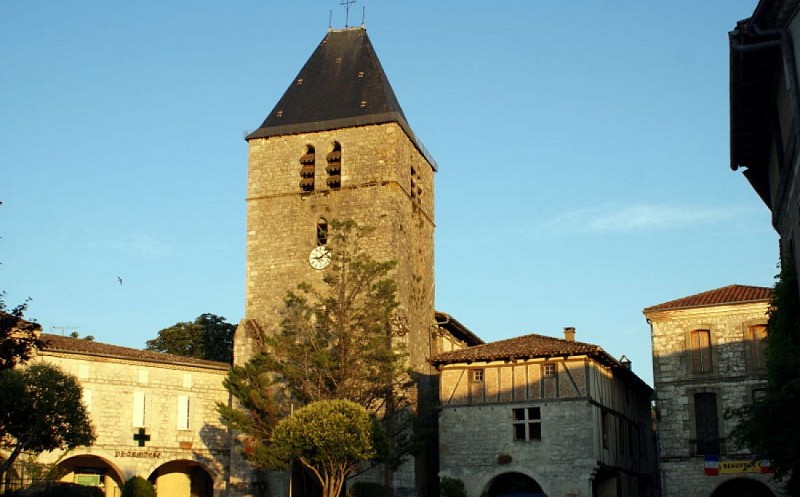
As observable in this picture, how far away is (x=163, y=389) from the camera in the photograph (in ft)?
111

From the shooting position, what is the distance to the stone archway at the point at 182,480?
115 ft

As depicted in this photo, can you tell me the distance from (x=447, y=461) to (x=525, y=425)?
2.66 meters

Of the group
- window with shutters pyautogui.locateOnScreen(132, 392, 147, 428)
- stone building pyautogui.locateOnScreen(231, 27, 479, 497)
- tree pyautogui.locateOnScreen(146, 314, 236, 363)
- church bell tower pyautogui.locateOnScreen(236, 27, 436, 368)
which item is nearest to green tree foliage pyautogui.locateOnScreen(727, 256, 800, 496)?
stone building pyautogui.locateOnScreen(231, 27, 479, 497)

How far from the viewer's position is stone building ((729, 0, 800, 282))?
11.7 m

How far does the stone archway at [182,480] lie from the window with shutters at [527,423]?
37.1 feet

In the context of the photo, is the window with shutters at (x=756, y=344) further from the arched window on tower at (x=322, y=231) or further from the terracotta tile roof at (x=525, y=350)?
the arched window on tower at (x=322, y=231)

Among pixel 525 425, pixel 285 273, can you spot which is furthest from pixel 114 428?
pixel 525 425

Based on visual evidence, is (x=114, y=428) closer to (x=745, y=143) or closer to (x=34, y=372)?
(x=34, y=372)

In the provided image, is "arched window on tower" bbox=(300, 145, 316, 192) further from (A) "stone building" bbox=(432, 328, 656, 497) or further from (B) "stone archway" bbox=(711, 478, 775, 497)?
(B) "stone archway" bbox=(711, 478, 775, 497)

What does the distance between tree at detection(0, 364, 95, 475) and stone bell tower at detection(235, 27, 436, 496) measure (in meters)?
8.91

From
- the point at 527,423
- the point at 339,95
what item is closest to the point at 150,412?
the point at 527,423

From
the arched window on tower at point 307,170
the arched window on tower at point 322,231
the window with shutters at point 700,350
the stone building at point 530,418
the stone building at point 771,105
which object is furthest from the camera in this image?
the arched window on tower at point 307,170

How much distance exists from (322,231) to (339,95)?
551 cm

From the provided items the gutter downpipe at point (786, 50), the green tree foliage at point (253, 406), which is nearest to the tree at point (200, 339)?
the green tree foliage at point (253, 406)
